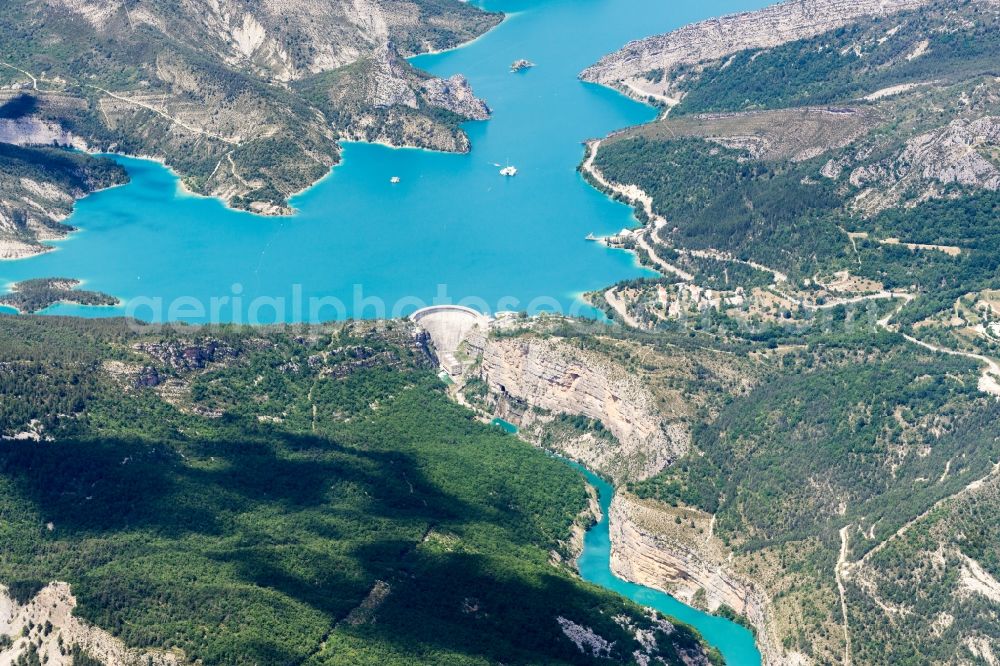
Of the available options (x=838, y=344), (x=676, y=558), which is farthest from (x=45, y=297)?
(x=838, y=344)

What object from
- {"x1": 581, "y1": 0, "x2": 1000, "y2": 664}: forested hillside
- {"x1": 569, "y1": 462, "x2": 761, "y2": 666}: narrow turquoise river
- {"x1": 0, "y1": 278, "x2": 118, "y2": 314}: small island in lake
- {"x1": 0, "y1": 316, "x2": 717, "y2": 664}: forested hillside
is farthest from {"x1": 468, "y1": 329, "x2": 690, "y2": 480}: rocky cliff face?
{"x1": 0, "y1": 278, "x2": 118, "y2": 314}: small island in lake

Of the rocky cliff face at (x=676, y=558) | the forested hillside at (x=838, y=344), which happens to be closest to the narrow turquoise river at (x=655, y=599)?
the rocky cliff face at (x=676, y=558)

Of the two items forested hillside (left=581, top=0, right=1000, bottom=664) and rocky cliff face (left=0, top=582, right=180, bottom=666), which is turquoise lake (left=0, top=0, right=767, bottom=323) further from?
rocky cliff face (left=0, top=582, right=180, bottom=666)

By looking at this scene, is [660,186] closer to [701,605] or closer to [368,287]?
[368,287]

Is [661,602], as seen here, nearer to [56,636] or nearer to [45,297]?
[56,636]

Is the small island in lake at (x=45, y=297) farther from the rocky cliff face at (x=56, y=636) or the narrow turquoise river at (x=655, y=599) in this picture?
the rocky cliff face at (x=56, y=636)

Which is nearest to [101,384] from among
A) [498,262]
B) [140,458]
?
[140,458]
